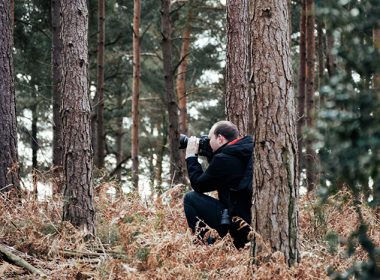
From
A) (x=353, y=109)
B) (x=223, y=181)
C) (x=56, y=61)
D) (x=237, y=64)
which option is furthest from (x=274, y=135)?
(x=56, y=61)

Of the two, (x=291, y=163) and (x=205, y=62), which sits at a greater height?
(x=205, y=62)

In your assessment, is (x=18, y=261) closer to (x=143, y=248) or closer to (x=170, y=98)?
(x=143, y=248)

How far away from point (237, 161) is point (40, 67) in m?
12.8

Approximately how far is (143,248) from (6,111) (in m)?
3.77

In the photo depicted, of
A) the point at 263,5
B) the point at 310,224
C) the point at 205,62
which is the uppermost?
the point at 205,62

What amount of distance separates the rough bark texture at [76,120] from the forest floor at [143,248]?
0.86 ft

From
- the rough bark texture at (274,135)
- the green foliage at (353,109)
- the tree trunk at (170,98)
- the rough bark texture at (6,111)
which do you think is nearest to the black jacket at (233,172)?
the rough bark texture at (274,135)

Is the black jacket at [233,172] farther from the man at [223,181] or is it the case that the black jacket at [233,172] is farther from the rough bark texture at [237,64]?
the rough bark texture at [237,64]

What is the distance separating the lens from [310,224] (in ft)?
23.7

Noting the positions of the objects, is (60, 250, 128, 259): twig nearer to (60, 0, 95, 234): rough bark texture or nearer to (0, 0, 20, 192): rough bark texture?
(60, 0, 95, 234): rough bark texture

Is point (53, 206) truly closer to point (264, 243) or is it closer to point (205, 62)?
point (264, 243)

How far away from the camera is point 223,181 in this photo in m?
6.28

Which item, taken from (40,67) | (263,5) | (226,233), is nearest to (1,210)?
(226,233)

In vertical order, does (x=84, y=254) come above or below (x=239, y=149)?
below
